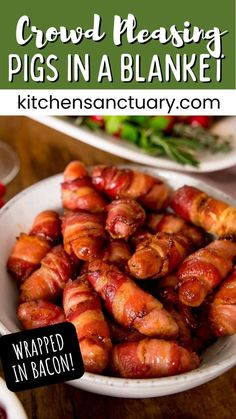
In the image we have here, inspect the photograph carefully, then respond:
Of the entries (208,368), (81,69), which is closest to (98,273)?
(208,368)

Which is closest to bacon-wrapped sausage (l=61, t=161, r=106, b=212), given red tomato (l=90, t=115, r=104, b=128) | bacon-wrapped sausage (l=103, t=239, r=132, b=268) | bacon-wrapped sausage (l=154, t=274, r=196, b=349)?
bacon-wrapped sausage (l=103, t=239, r=132, b=268)

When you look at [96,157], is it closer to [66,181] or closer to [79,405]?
[66,181]

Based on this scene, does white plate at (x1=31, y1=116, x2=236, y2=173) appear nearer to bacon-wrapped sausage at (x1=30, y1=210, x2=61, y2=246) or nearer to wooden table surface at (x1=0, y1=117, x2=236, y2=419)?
bacon-wrapped sausage at (x1=30, y1=210, x2=61, y2=246)

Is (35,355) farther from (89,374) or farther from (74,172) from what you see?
(74,172)

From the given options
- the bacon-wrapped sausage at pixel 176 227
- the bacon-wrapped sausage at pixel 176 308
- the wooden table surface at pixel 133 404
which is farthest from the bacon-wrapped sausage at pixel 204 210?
the wooden table surface at pixel 133 404

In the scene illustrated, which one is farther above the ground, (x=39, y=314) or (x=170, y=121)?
(x=170, y=121)

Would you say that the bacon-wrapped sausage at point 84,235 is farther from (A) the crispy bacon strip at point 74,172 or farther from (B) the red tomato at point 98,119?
(B) the red tomato at point 98,119

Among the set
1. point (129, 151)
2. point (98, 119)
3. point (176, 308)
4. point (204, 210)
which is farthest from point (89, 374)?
point (98, 119)
